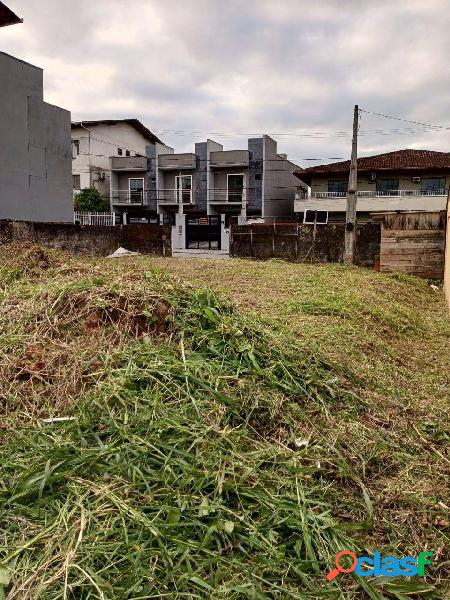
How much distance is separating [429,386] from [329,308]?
1969mm

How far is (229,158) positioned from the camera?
25625 mm

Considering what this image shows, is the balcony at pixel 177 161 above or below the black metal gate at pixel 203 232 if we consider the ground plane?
above

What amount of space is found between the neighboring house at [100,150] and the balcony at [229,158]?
372 centimetres

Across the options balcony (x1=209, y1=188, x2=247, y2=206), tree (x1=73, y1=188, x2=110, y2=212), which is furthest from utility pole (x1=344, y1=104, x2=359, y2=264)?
tree (x1=73, y1=188, x2=110, y2=212)

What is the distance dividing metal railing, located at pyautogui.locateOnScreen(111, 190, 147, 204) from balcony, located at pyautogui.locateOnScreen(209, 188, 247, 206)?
4339 mm

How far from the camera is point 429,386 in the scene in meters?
3.33

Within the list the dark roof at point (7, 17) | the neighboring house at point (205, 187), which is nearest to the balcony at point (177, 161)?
the neighboring house at point (205, 187)

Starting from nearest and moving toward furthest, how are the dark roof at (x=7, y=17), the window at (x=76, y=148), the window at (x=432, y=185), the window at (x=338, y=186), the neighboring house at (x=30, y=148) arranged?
the dark roof at (x=7, y=17) < the neighboring house at (x=30, y=148) < the window at (x=432, y=185) < the window at (x=338, y=186) < the window at (x=76, y=148)

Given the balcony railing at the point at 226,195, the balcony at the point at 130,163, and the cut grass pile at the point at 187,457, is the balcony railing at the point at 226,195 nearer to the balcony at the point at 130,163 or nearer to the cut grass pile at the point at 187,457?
the balcony at the point at 130,163

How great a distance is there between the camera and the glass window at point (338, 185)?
23859 millimetres

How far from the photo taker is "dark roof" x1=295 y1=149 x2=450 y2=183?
72.6ft

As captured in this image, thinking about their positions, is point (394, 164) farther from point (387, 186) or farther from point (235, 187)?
point (235, 187)

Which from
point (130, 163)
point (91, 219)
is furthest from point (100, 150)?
point (91, 219)

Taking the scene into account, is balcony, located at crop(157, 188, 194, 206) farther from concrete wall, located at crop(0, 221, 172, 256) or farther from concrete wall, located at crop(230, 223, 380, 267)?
concrete wall, located at crop(230, 223, 380, 267)
